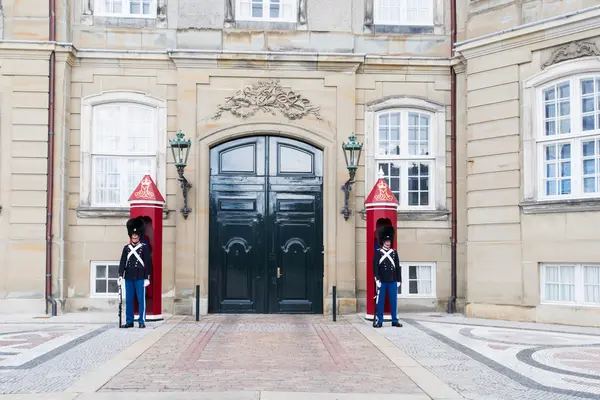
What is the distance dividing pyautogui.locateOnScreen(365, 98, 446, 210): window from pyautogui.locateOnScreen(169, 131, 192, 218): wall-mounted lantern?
12.0 ft

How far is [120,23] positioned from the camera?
16.6m

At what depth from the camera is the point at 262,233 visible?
16453 millimetres

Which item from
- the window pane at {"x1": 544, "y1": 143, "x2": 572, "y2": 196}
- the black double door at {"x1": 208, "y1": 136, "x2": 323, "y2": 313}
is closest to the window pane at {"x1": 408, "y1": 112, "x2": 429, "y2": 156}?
the black double door at {"x1": 208, "y1": 136, "x2": 323, "y2": 313}

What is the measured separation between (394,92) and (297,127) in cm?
213

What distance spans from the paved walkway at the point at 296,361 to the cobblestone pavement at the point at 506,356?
1cm

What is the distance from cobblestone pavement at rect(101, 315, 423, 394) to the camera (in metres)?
8.39

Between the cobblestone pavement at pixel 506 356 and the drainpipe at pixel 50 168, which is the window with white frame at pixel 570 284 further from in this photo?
the drainpipe at pixel 50 168

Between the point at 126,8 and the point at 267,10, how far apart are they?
112 inches

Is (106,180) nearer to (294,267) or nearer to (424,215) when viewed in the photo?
(294,267)

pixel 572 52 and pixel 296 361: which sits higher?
pixel 572 52

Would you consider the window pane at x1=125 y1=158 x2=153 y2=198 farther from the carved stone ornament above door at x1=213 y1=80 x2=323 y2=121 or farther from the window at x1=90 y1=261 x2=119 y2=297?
the carved stone ornament above door at x1=213 y1=80 x2=323 y2=121

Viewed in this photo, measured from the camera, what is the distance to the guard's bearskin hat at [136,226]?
14130 mm

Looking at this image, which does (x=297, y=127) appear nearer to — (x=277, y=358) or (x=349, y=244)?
(x=349, y=244)

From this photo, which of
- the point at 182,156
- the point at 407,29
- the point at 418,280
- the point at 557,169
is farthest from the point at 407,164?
the point at 182,156
